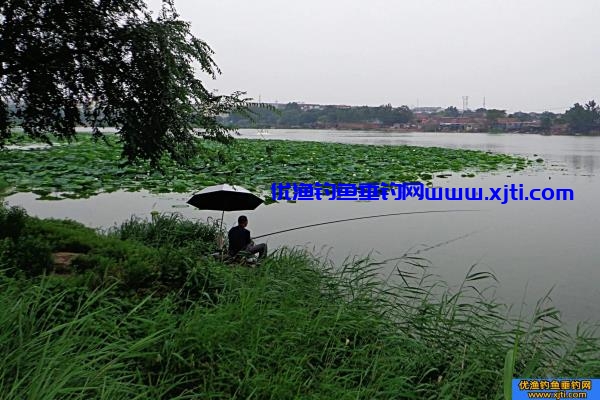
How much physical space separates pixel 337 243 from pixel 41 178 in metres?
8.35

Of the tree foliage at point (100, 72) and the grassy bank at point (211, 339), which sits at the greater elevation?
the tree foliage at point (100, 72)

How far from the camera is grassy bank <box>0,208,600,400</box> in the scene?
2.11 m

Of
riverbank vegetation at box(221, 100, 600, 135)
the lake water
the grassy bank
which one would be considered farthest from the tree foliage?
riverbank vegetation at box(221, 100, 600, 135)

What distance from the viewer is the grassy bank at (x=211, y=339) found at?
6.91 ft

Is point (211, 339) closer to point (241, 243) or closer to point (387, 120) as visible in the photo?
point (241, 243)

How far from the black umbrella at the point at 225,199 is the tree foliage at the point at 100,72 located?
60cm

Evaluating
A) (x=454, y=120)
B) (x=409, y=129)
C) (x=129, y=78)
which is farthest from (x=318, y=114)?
(x=129, y=78)

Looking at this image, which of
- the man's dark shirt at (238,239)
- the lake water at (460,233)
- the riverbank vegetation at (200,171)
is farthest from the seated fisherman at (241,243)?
the riverbank vegetation at (200,171)

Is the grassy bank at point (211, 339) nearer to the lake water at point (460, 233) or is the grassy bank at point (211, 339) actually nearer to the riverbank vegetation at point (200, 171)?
the lake water at point (460, 233)

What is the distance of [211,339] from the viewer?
8.44 feet

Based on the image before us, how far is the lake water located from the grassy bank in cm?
184

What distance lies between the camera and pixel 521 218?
30.6ft

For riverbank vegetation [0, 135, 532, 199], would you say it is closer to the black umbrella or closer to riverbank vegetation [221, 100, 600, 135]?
the black umbrella

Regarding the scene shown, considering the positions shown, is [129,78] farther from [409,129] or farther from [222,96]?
[409,129]
